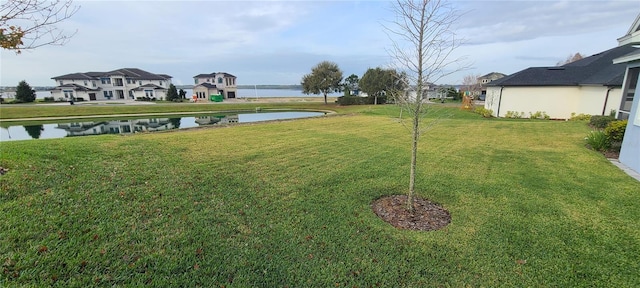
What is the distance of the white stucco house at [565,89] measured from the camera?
1572 cm

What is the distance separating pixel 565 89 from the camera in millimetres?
18000

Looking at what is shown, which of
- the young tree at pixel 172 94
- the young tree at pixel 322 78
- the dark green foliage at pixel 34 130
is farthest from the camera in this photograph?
the young tree at pixel 172 94

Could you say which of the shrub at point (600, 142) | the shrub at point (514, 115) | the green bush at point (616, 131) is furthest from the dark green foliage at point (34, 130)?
the shrub at point (514, 115)

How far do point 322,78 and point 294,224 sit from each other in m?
36.1

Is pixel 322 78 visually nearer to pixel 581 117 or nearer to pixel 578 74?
pixel 578 74

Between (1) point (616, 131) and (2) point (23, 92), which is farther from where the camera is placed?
(2) point (23, 92)

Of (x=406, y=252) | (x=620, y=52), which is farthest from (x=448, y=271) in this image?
(x=620, y=52)

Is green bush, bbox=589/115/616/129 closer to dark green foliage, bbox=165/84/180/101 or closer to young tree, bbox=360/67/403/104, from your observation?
young tree, bbox=360/67/403/104

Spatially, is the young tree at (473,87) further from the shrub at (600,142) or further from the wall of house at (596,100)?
the shrub at (600,142)

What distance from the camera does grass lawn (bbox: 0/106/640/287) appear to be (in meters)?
2.87

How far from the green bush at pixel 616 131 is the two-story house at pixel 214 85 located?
5336 centimetres

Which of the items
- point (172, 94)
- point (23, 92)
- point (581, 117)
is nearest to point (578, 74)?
point (581, 117)

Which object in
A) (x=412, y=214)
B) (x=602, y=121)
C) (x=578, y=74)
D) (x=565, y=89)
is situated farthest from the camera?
(x=578, y=74)

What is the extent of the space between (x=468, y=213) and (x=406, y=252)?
1.71 metres
